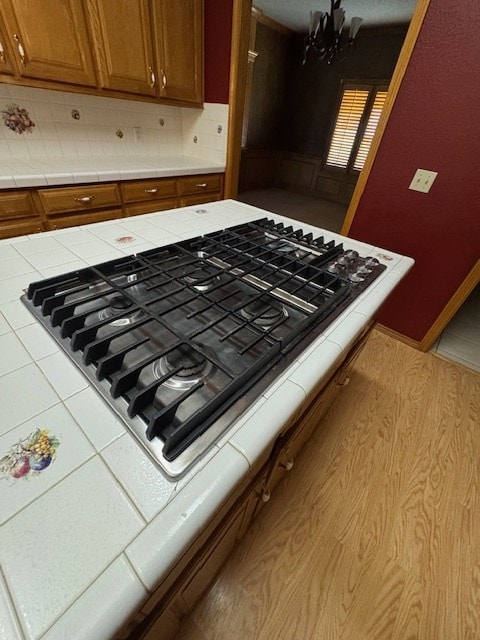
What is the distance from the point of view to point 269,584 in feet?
3.04

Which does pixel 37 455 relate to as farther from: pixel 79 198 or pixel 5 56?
pixel 5 56

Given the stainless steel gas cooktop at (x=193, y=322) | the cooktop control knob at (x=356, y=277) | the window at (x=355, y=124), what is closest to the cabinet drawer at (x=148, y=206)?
the stainless steel gas cooktop at (x=193, y=322)

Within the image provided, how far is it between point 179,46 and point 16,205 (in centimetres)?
168

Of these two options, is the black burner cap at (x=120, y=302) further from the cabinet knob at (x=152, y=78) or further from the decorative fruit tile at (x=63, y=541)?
the cabinet knob at (x=152, y=78)

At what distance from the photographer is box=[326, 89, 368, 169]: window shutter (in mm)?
4523

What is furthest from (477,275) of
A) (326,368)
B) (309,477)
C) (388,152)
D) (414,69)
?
(326,368)

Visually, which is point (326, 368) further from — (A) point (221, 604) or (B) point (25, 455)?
(A) point (221, 604)

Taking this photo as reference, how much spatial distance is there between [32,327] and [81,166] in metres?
1.84

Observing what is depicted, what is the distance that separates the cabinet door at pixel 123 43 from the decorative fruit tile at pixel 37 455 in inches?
90.3

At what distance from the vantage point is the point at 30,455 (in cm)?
37

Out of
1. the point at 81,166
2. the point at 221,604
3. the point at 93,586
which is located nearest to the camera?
the point at 93,586

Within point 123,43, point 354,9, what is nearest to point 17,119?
point 123,43

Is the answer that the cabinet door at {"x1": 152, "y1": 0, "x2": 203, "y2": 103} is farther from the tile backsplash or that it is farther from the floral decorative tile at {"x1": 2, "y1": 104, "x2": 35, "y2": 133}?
the floral decorative tile at {"x1": 2, "y1": 104, "x2": 35, "y2": 133}

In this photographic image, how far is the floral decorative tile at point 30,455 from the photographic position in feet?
1.15
